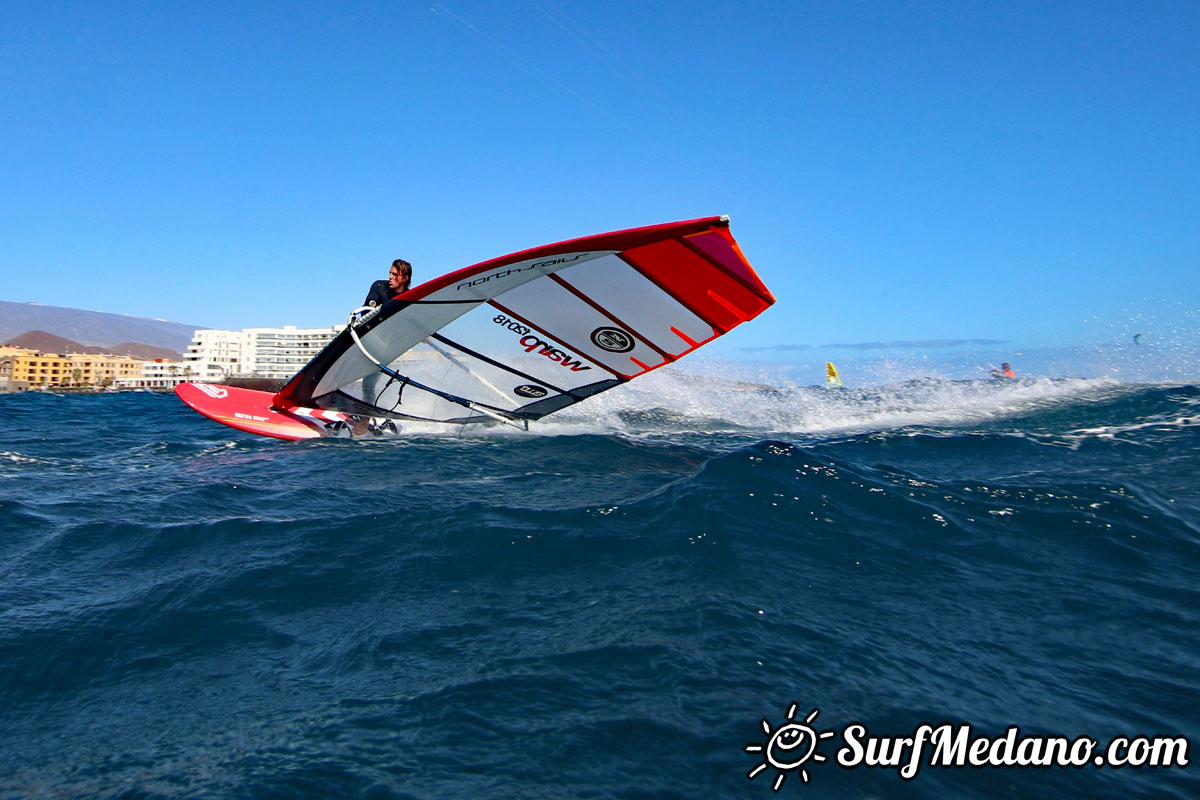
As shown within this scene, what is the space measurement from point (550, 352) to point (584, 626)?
5.50 m

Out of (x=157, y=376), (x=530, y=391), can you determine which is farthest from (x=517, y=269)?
(x=157, y=376)

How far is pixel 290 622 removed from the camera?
9.13ft

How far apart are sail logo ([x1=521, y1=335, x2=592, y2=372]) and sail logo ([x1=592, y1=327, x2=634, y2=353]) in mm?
503

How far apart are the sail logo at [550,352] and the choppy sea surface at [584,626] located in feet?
7.42

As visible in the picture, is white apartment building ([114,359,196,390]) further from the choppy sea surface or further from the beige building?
the choppy sea surface

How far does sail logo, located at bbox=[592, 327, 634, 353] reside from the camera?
7.36 metres

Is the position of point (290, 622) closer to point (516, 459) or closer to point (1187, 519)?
point (516, 459)

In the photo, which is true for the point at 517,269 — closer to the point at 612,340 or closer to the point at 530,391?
the point at 612,340

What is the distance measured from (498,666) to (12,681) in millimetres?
1727

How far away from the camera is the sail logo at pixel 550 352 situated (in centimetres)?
769

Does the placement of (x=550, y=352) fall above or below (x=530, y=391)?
above

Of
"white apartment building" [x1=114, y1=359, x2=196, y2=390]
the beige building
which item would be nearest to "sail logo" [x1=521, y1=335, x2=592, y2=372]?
"white apartment building" [x1=114, y1=359, x2=196, y2=390]

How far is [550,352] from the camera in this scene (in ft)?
25.9

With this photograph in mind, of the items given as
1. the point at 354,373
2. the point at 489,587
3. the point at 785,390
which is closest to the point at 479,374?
the point at 354,373
